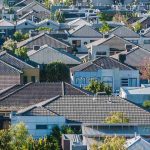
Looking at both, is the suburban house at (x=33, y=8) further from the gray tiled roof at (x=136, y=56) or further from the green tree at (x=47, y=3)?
the gray tiled roof at (x=136, y=56)

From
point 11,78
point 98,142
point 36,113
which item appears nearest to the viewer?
point 98,142

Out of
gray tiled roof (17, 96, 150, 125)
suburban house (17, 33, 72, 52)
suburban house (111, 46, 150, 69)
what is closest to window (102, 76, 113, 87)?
suburban house (111, 46, 150, 69)

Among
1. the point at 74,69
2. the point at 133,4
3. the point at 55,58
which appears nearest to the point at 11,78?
the point at 74,69

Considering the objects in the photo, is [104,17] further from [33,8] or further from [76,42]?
[76,42]

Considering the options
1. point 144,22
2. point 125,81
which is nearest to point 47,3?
point 144,22

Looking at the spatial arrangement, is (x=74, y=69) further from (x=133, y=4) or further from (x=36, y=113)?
(x=133, y=4)

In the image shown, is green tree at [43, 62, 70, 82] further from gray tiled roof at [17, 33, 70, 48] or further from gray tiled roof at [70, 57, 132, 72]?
gray tiled roof at [17, 33, 70, 48]

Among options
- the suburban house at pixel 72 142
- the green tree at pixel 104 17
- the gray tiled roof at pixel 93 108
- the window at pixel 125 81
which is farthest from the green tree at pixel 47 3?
the suburban house at pixel 72 142
